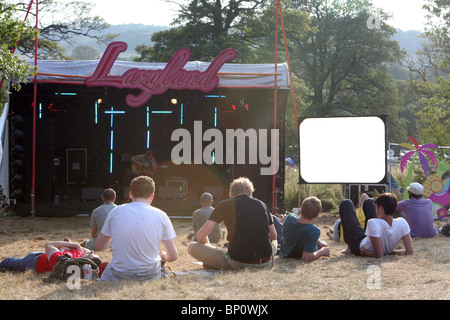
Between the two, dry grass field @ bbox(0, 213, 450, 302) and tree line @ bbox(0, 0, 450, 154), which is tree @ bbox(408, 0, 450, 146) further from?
dry grass field @ bbox(0, 213, 450, 302)

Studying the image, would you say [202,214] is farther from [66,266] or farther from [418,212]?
[418,212]

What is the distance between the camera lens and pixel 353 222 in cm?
800

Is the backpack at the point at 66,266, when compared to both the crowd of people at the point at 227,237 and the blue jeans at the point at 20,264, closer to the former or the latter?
the crowd of people at the point at 227,237

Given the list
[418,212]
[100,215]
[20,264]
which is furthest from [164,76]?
[20,264]

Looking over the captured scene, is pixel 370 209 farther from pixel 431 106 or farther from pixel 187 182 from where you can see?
pixel 431 106

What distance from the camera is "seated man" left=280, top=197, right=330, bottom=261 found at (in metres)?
7.31

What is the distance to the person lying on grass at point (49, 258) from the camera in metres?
6.22

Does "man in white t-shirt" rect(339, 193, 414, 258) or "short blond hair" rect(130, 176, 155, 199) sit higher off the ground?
"short blond hair" rect(130, 176, 155, 199)

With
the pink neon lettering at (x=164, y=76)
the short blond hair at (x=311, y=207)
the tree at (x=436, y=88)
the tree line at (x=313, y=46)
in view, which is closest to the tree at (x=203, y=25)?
the tree line at (x=313, y=46)

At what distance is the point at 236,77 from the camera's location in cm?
1339

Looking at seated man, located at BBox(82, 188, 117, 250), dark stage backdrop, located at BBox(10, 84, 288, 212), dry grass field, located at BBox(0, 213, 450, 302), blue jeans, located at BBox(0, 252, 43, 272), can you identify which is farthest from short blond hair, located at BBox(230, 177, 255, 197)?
dark stage backdrop, located at BBox(10, 84, 288, 212)

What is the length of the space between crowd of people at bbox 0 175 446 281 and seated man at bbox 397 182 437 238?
0.47 meters
